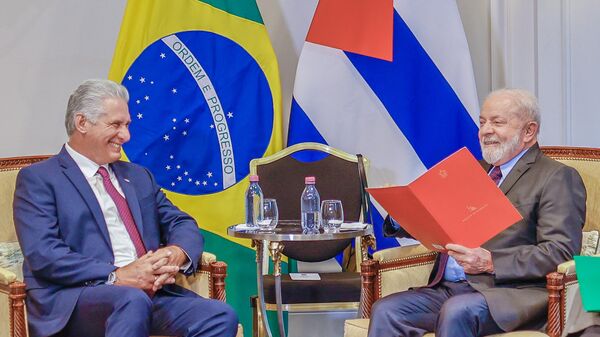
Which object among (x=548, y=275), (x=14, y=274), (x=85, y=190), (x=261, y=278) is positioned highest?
(x=85, y=190)

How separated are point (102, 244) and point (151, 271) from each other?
0.74ft

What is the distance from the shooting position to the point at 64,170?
A: 346cm

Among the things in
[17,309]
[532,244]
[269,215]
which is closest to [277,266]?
[269,215]

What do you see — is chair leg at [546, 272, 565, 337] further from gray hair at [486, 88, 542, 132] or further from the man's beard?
gray hair at [486, 88, 542, 132]

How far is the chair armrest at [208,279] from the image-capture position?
357 cm

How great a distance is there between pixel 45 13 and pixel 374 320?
2.65 m

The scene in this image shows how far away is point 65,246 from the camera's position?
3316mm

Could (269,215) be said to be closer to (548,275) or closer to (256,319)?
(256,319)

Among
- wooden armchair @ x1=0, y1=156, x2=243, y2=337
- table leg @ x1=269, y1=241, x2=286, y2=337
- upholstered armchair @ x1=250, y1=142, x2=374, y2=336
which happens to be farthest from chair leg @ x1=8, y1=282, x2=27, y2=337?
upholstered armchair @ x1=250, y1=142, x2=374, y2=336

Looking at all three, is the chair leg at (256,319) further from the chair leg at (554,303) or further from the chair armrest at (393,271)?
the chair leg at (554,303)

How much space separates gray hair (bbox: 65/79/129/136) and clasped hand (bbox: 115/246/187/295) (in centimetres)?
59

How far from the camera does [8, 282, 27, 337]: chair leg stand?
3205 millimetres

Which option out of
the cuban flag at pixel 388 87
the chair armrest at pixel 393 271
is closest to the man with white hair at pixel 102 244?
the chair armrest at pixel 393 271

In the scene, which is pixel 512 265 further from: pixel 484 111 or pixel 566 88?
pixel 566 88
